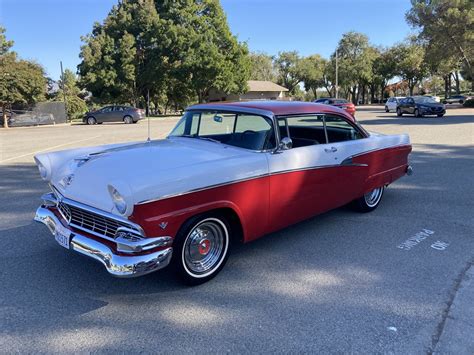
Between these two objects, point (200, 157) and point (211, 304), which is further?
point (200, 157)

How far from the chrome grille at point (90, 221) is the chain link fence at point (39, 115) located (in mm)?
31637

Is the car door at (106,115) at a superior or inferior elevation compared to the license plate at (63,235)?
superior

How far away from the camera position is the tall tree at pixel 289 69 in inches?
3211

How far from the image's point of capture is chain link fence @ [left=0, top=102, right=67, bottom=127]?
102ft

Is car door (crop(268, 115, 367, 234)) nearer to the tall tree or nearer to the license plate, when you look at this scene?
the license plate

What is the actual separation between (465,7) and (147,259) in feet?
140

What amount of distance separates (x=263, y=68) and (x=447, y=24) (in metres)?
51.0

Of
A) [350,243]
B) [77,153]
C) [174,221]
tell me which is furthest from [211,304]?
[77,153]

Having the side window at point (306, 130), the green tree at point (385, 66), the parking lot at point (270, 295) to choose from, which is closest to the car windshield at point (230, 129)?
the side window at point (306, 130)

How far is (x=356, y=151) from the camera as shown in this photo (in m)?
5.16

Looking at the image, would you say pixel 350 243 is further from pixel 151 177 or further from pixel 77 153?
pixel 77 153

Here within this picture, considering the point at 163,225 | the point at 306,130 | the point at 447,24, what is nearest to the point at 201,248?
the point at 163,225

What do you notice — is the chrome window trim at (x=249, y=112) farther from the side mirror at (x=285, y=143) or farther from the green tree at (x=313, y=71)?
the green tree at (x=313, y=71)

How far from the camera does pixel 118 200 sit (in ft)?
10.5
